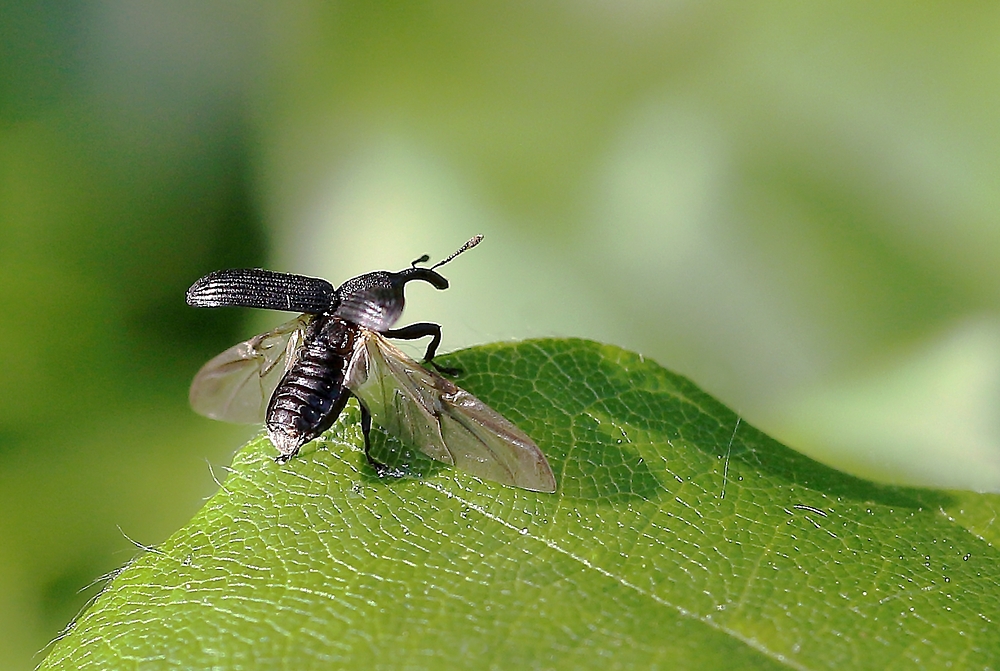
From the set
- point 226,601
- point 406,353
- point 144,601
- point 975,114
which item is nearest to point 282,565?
point 226,601

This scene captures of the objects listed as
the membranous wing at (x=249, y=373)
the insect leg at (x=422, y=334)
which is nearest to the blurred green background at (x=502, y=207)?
the membranous wing at (x=249, y=373)

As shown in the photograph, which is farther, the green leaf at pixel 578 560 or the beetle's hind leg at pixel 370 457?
the beetle's hind leg at pixel 370 457

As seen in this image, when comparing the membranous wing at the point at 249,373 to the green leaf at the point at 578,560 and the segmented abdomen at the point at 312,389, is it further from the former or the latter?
the green leaf at the point at 578,560

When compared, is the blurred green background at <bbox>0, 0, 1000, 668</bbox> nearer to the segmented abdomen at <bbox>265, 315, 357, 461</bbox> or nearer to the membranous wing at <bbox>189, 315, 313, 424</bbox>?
the membranous wing at <bbox>189, 315, 313, 424</bbox>

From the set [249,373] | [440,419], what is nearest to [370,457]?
[440,419]

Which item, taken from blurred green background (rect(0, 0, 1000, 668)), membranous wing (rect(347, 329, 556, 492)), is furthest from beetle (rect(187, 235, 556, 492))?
blurred green background (rect(0, 0, 1000, 668))

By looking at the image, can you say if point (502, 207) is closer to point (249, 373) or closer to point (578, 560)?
point (249, 373)
